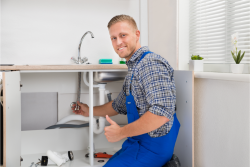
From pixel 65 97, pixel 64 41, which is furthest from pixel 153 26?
pixel 65 97

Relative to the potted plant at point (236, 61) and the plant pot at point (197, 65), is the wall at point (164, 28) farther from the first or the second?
the potted plant at point (236, 61)

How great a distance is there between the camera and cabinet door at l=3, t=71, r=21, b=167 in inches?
49.8

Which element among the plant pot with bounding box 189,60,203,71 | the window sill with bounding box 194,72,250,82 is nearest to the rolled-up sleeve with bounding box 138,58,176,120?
the window sill with bounding box 194,72,250,82

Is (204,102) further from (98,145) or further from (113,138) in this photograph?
(98,145)

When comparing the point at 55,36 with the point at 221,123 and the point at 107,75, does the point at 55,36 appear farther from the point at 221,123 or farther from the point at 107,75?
the point at 221,123

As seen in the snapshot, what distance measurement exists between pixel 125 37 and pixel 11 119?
0.82 meters

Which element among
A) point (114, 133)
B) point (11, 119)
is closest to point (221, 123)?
point (114, 133)

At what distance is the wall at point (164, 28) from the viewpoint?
1.97 metres

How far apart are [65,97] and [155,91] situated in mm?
1323

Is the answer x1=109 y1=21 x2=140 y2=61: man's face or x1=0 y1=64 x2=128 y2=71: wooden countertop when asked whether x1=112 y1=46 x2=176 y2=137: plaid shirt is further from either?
x1=0 y1=64 x2=128 y2=71: wooden countertop

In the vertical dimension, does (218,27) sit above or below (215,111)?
above

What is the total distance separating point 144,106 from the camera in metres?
1.33

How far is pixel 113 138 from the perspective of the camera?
1.31 m

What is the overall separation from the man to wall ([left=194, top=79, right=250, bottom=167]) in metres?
0.23
